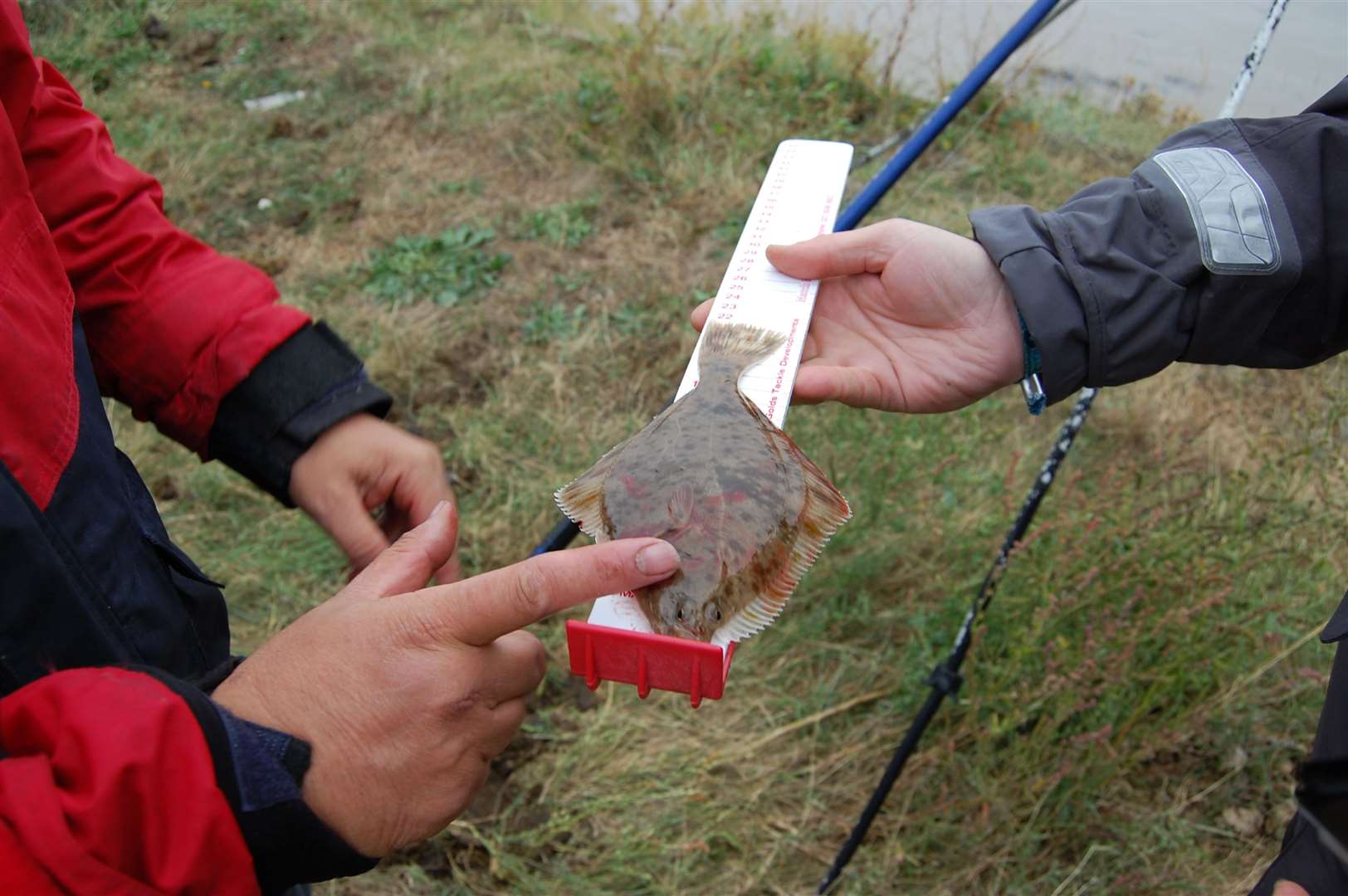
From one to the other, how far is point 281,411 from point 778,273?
1115 mm

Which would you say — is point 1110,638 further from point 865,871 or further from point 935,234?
point 935,234

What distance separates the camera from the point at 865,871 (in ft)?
8.05

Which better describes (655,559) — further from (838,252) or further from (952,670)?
(952,670)

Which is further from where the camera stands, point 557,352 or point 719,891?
point 557,352

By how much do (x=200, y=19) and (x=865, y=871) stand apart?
7.50 meters

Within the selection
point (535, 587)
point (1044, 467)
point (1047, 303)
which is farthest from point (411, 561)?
point (1044, 467)

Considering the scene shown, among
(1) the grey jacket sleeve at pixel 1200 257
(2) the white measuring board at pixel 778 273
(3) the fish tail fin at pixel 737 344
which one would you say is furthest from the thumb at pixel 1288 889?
(3) the fish tail fin at pixel 737 344

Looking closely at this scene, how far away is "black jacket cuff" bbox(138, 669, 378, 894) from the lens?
114 centimetres

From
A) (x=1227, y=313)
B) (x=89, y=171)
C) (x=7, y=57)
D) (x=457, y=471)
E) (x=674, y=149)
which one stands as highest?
(x=7, y=57)

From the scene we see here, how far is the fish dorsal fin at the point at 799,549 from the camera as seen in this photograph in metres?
1.44

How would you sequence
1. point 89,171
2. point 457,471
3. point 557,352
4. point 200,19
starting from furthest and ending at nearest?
point 200,19
point 557,352
point 457,471
point 89,171

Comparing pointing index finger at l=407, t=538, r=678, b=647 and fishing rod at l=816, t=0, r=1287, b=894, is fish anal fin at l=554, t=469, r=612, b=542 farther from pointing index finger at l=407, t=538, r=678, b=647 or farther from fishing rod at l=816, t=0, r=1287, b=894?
fishing rod at l=816, t=0, r=1287, b=894

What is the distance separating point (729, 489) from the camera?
5.22 ft

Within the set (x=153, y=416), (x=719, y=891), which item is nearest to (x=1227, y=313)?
(x=719, y=891)
